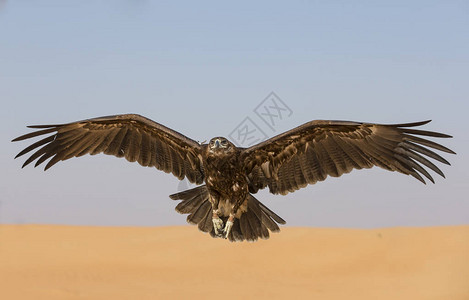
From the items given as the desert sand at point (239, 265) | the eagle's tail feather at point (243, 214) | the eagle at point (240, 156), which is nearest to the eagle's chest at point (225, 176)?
the eagle at point (240, 156)

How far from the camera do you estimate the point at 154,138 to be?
11.1 metres

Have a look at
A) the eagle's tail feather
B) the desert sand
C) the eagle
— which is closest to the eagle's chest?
the eagle

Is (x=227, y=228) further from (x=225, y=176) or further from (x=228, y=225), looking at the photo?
(x=225, y=176)

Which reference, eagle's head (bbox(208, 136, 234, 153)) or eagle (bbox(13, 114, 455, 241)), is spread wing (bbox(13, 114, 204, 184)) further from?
eagle's head (bbox(208, 136, 234, 153))

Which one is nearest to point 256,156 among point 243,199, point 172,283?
point 243,199

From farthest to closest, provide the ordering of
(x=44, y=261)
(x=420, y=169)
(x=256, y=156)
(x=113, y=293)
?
1. (x=44, y=261)
2. (x=113, y=293)
3. (x=256, y=156)
4. (x=420, y=169)

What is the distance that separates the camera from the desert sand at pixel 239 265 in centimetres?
2342

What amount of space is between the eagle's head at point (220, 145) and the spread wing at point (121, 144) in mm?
1064

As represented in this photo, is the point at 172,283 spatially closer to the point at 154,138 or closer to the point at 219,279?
the point at 219,279

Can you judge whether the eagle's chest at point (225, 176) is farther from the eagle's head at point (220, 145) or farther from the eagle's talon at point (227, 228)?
the eagle's talon at point (227, 228)

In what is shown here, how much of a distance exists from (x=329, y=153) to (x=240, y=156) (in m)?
1.44

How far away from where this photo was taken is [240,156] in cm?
1018

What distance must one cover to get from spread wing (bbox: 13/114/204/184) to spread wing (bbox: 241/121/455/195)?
113 centimetres

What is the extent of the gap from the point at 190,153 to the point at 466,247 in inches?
745
